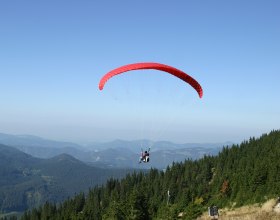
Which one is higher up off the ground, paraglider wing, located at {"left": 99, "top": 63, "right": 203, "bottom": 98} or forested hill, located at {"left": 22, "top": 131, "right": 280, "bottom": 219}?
paraglider wing, located at {"left": 99, "top": 63, "right": 203, "bottom": 98}

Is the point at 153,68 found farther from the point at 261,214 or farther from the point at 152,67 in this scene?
the point at 261,214

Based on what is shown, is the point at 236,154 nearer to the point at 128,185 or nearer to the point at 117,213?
the point at 128,185

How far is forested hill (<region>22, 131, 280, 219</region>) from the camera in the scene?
271ft

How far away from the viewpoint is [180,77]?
104ft

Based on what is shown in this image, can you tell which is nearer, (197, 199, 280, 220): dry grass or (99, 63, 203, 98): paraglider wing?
(197, 199, 280, 220): dry grass

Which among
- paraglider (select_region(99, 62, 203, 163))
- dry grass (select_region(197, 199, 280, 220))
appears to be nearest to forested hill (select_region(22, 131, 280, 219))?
dry grass (select_region(197, 199, 280, 220))

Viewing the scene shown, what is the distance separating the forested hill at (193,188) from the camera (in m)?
82.6

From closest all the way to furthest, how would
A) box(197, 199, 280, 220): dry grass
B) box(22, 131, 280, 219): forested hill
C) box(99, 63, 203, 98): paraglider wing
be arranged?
box(197, 199, 280, 220): dry grass < box(99, 63, 203, 98): paraglider wing < box(22, 131, 280, 219): forested hill

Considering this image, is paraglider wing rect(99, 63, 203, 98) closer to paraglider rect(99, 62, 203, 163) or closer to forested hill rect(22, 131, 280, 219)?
paraglider rect(99, 62, 203, 163)

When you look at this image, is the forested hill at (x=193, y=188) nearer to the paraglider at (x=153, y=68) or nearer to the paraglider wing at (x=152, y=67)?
the paraglider at (x=153, y=68)

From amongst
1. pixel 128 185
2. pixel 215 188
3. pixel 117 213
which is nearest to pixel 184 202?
pixel 215 188

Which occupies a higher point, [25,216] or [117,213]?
[117,213]

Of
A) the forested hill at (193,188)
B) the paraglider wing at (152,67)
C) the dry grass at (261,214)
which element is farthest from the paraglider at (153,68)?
the forested hill at (193,188)

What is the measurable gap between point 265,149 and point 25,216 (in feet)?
333
